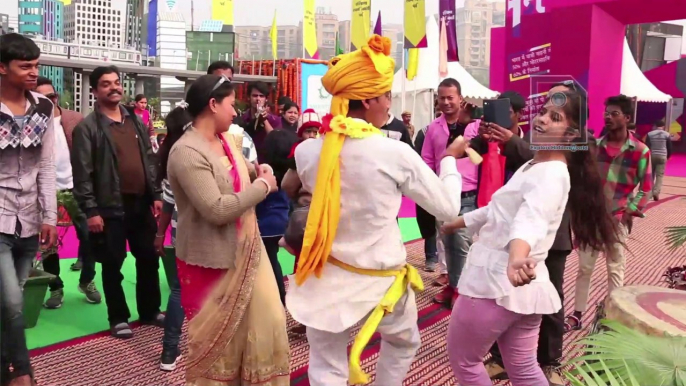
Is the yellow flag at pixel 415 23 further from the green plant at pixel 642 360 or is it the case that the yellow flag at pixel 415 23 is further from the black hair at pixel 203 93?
the green plant at pixel 642 360

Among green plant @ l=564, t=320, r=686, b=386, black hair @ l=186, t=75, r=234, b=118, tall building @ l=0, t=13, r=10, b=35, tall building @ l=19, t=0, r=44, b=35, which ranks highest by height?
tall building @ l=19, t=0, r=44, b=35

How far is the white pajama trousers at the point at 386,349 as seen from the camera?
219 cm

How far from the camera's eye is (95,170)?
144 inches

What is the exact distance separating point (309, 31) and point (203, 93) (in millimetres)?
16241

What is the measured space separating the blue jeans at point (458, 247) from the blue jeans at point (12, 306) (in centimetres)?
266

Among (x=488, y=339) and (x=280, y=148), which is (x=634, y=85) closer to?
(x=280, y=148)

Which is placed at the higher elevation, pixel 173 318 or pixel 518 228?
pixel 518 228

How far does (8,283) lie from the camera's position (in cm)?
268

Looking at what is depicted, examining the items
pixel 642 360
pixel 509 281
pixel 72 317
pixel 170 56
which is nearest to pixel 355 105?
pixel 509 281

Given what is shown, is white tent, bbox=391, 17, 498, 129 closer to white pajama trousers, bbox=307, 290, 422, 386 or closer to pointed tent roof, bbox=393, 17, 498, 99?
pointed tent roof, bbox=393, 17, 498, 99

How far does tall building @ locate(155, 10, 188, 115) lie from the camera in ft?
61.4

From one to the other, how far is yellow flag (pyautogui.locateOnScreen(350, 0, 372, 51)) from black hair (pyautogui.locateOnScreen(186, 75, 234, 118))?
11889mm

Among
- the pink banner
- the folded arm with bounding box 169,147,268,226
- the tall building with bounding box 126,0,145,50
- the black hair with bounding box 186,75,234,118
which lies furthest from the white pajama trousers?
the tall building with bounding box 126,0,145,50

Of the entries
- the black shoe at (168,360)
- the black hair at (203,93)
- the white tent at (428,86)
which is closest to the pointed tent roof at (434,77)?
the white tent at (428,86)
